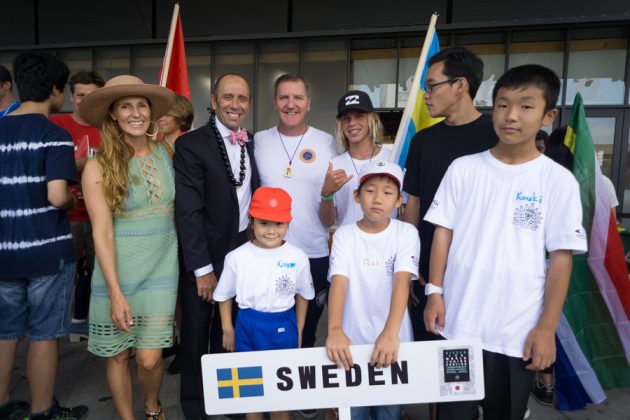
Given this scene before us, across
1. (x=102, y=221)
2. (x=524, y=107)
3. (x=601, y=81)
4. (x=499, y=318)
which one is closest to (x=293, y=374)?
(x=499, y=318)

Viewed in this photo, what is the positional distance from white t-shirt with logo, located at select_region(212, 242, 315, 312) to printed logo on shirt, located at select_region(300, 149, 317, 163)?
0.90 m

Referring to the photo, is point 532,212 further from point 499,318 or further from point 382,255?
point 382,255

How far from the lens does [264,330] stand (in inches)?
85.9

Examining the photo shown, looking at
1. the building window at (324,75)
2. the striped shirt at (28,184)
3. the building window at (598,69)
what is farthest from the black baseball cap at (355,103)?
the building window at (598,69)

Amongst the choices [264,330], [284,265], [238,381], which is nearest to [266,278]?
[284,265]

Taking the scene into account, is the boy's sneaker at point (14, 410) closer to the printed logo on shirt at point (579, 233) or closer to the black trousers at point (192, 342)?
the black trousers at point (192, 342)

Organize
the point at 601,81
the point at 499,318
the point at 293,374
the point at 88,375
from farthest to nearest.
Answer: the point at 601,81 < the point at 88,375 < the point at 499,318 < the point at 293,374

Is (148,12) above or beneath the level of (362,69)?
above

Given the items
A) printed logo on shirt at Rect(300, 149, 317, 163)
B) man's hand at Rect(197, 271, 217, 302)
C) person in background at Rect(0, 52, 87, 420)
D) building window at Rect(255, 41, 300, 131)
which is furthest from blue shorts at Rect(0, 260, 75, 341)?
building window at Rect(255, 41, 300, 131)

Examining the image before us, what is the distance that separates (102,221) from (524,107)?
2.13 meters

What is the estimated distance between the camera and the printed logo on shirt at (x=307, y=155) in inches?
116

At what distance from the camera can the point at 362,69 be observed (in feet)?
26.7

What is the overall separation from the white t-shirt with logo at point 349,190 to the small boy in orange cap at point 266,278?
2.29ft

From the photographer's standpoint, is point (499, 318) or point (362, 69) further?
point (362, 69)
